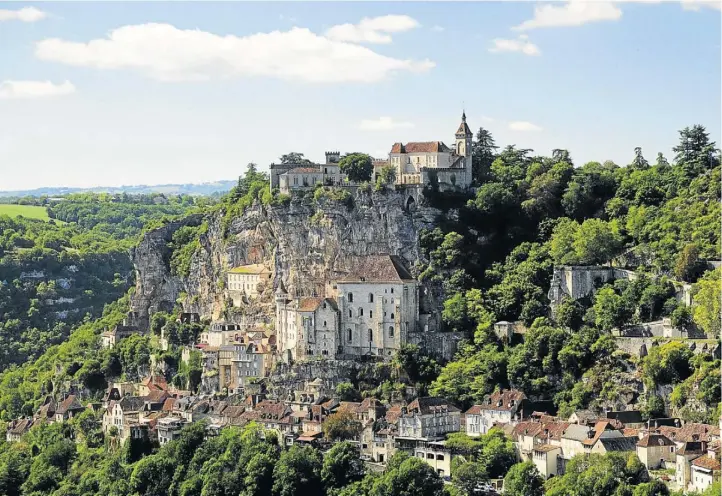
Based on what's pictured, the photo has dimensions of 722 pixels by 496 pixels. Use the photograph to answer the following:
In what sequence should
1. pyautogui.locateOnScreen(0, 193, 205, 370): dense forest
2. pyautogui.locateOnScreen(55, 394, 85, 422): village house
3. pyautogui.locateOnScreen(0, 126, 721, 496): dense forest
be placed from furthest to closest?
pyautogui.locateOnScreen(0, 193, 205, 370): dense forest
pyautogui.locateOnScreen(55, 394, 85, 422): village house
pyautogui.locateOnScreen(0, 126, 721, 496): dense forest

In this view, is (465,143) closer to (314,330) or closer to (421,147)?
(421,147)

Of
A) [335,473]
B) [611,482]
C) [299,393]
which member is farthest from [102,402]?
[611,482]

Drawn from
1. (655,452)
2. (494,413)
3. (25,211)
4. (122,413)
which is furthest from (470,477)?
(25,211)

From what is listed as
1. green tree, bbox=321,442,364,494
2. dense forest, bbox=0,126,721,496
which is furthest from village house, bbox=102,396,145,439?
green tree, bbox=321,442,364,494

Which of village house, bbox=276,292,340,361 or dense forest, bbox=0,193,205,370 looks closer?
village house, bbox=276,292,340,361

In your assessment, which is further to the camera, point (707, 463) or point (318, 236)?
point (318, 236)

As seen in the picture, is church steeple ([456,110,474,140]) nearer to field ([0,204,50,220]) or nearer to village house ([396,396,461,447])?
village house ([396,396,461,447])

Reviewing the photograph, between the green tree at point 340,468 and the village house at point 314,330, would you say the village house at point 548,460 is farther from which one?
the village house at point 314,330
